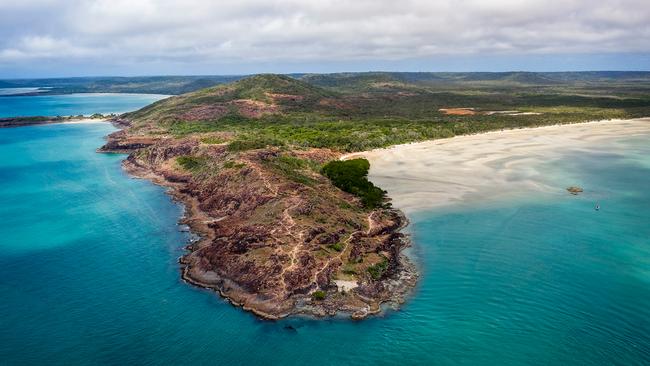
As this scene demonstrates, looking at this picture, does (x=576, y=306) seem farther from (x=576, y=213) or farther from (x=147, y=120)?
(x=147, y=120)

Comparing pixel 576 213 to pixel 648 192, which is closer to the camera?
pixel 576 213

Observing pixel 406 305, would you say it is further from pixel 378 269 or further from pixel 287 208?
pixel 287 208

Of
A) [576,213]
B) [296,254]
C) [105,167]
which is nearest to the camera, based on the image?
[296,254]

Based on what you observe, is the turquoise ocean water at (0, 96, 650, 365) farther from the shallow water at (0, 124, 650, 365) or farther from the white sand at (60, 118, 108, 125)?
the white sand at (60, 118, 108, 125)

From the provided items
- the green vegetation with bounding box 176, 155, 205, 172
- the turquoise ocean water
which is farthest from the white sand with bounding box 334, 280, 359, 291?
the green vegetation with bounding box 176, 155, 205, 172

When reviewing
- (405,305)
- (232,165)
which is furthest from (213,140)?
(405,305)

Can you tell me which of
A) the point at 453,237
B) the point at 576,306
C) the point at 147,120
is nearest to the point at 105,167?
the point at 147,120
